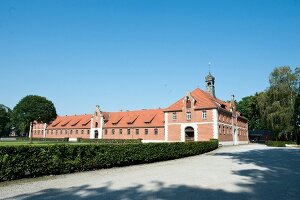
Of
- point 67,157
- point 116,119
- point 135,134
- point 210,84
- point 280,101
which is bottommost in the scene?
point 67,157

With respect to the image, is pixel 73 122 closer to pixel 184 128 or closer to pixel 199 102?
pixel 184 128

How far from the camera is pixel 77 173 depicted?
14.7 m

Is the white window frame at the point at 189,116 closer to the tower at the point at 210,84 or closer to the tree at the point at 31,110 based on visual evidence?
the tower at the point at 210,84

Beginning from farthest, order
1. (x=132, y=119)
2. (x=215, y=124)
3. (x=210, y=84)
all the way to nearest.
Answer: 1. (x=132, y=119)
2. (x=210, y=84)
3. (x=215, y=124)

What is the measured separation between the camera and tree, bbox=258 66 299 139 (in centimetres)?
4819

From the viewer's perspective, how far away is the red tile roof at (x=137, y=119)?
2249 inches

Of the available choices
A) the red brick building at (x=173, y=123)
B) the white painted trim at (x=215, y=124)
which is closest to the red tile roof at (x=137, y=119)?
the red brick building at (x=173, y=123)

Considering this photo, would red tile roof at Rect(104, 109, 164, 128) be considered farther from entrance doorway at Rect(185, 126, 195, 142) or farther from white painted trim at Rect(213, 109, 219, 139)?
white painted trim at Rect(213, 109, 219, 139)

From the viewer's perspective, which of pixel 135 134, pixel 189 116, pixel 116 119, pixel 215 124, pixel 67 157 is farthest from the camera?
pixel 116 119

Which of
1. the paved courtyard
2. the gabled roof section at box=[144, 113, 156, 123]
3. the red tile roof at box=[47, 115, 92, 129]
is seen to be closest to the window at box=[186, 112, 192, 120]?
the gabled roof section at box=[144, 113, 156, 123]

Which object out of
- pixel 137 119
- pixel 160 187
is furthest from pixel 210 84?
pixel 160 187

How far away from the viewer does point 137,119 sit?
198 ft

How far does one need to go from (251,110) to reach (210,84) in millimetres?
23723

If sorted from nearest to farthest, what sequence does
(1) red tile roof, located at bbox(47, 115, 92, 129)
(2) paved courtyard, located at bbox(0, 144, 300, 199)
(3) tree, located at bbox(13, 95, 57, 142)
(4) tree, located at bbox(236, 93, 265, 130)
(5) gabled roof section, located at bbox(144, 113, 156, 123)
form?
(2) paved courtyard, located at bbox(0, 144, 300, 199) → (5) gabled roof section, located at bbox(144, 113, 156, 123) → (3) tree, located at bbox(13, 95, 57, 142) → (1) red tile roof, located at bbox(47, 115, 92, 129) → (4) tree, located at bbox(236, 93, 265, 130)
